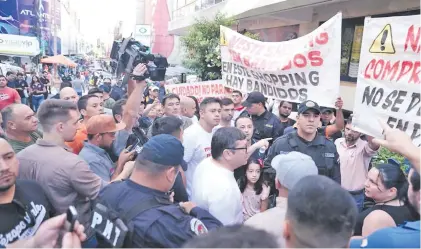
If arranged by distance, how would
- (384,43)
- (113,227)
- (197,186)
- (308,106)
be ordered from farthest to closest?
(308,106) < (384,43) < (197,186) < (113,227)

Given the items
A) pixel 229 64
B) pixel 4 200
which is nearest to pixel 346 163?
pixel 229 64

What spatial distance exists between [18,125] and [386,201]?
11.1 ft

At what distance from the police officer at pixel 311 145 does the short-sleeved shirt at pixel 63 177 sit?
1.76 m

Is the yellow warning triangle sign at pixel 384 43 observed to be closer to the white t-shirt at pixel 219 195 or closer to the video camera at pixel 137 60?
the white t-shirt at pixel 219 195

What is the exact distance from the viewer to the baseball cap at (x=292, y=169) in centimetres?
236

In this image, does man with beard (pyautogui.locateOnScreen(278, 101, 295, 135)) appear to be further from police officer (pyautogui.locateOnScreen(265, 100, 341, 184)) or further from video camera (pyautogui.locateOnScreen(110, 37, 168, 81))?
video camera (pyautogui.locateOnScreen(110, 37, 168, 81))

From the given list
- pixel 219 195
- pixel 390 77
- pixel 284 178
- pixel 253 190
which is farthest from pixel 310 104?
pixel 284 178

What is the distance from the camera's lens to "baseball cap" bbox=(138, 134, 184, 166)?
7.61 feet

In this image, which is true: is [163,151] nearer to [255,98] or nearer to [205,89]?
[255,98]

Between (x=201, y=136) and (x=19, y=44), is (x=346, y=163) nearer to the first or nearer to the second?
(x=201, y=136)

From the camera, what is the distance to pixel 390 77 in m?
3.53

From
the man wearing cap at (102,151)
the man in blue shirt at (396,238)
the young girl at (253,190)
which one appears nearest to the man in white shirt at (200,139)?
the young girl at (253,190)

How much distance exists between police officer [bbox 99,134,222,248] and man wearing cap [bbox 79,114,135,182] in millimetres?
1170

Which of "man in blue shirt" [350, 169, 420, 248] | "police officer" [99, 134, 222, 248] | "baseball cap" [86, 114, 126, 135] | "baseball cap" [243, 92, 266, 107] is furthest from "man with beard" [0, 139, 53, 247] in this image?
"baseball cap" [243, 92, 266, 107]
